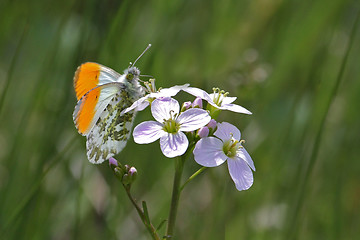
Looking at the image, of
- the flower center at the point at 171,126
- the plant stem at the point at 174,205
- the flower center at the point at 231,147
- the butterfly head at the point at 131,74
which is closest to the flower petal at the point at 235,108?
the flower center at the point at 231,147

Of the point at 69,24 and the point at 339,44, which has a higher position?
the point at 339,44

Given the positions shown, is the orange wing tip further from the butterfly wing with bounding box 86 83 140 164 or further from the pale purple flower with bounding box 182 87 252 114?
the pale purple flower with bounding box 182 87 252 114

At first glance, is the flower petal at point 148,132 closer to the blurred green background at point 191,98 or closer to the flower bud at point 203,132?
the flower bud at point 203,132

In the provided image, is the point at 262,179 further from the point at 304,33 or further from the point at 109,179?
the point at 304,33

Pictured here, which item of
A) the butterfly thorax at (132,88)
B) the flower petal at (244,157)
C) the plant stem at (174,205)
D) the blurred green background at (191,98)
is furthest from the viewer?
the blurred green background at (191,98)

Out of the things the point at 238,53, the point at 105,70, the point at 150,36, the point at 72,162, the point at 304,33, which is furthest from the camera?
the point at 238,53

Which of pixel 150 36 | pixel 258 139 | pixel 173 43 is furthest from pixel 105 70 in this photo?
pixel 173 43

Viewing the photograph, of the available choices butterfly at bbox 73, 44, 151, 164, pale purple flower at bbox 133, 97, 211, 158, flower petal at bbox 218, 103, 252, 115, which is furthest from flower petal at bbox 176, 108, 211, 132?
butterfly at bbox 73, 44, 151, 164
